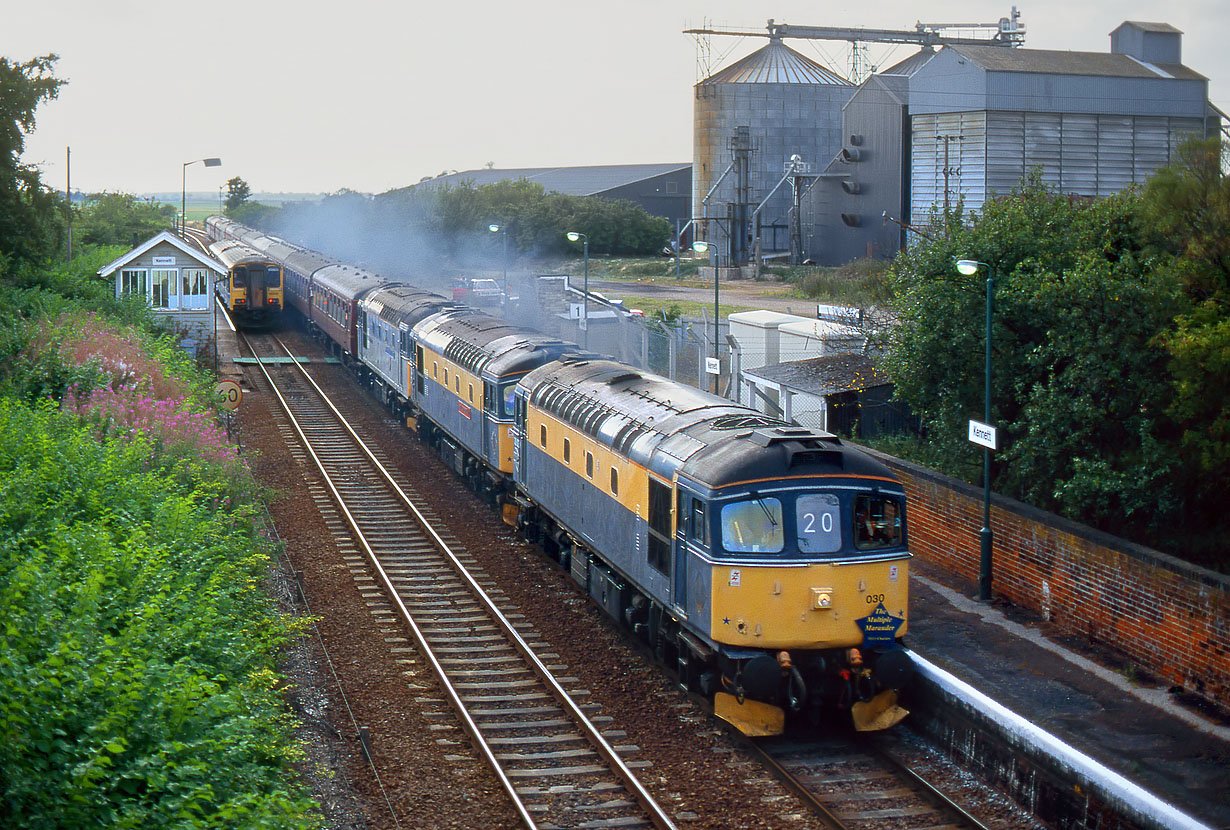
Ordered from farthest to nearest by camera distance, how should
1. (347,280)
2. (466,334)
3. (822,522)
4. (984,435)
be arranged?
(347,280) → (466,334) → (984,435) → (822,522)

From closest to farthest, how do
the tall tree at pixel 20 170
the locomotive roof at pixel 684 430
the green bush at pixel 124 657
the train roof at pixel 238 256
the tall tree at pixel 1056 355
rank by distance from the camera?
the green bush at pixel 124 657
the locomotive roof at pixel 684 430
the tall tree at pixel 1056 355
the tall tree at pixel 20 170
the train roof at pixel 238 256

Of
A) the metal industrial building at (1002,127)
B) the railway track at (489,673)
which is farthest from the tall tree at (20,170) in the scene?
the metal industrial building at (1002,127)

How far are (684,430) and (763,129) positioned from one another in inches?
2771

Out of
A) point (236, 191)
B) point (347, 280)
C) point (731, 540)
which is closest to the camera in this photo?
point (731, 540)

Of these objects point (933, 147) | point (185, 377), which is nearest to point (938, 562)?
point (185, 377)

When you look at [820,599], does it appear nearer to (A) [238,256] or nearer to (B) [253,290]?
(B) [253,290]

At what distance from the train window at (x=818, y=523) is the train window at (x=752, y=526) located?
0.77ft

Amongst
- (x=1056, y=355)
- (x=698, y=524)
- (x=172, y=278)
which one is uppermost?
(x=172, y=278)

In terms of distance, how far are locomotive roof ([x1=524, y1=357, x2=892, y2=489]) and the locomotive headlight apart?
1.27 metres

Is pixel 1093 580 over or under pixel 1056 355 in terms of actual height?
under

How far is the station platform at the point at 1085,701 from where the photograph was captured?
11.6 meters

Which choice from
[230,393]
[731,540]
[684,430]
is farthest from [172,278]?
[731,540]

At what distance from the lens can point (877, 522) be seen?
13.5 meters

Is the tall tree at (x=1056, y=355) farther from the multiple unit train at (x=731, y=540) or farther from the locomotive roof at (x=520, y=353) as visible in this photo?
the locomotive roof at (x=520, y=353)
